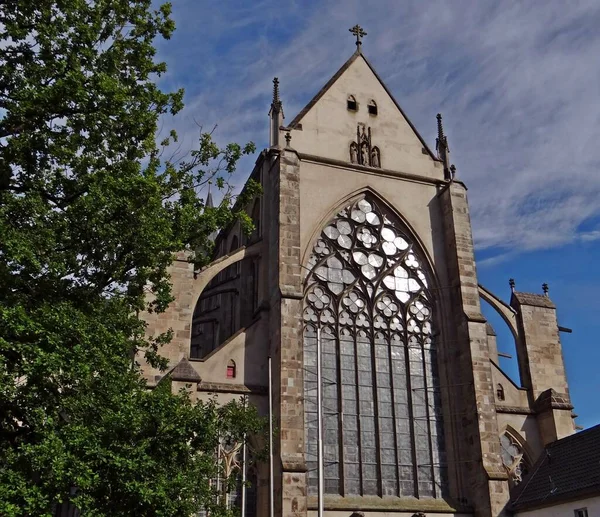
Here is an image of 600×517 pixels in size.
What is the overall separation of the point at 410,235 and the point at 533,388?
248 inches

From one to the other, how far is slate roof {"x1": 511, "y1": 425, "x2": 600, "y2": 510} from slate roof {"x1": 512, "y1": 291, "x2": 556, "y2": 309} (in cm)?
513

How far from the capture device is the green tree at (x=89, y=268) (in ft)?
35.9

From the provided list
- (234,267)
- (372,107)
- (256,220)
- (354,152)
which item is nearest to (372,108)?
(372,107)

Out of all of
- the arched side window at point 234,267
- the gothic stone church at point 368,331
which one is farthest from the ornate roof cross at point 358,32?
the arched side window at point 234,267

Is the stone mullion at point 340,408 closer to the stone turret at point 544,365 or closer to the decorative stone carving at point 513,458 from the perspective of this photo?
the decorative stone carving at point 513,458

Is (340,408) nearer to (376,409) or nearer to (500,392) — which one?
(376,409)

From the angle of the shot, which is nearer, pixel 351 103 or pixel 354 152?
pixel 354 152

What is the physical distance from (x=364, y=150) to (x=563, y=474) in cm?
1194

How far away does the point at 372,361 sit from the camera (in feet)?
68.9

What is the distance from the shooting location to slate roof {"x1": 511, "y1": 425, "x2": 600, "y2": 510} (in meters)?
18.0

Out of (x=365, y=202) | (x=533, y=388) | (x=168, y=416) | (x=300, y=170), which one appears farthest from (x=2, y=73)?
(x=533, y=388)

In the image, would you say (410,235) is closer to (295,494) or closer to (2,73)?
(295,494)

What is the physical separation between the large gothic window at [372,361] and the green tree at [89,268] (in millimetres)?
5160

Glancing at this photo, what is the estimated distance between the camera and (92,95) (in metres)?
13.3
